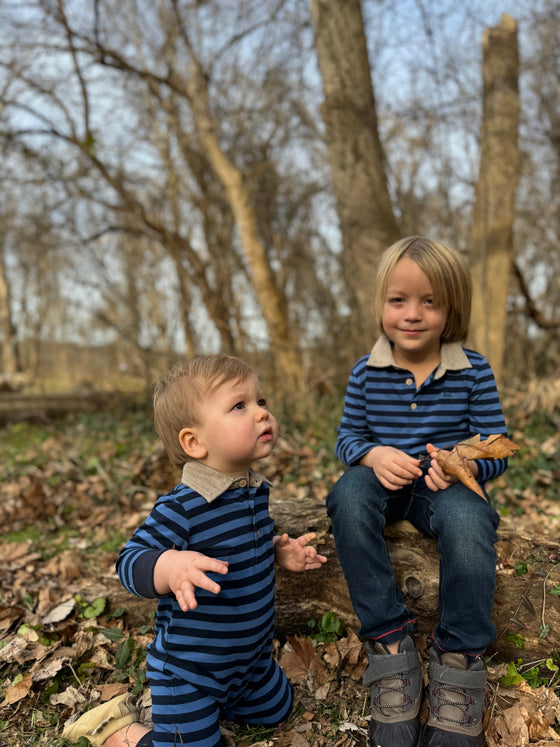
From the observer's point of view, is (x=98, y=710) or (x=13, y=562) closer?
(x=98, y=710)

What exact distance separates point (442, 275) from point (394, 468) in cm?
79

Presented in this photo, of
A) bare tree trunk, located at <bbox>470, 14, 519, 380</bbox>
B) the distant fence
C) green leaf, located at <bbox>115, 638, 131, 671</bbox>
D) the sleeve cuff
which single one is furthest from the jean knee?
the distant fence

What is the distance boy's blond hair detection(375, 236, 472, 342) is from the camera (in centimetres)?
225

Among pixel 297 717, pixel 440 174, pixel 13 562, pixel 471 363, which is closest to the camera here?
pixel 297 717

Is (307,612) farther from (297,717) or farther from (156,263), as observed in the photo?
(156,263)

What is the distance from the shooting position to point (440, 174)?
9.77 m

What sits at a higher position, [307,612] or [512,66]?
[512,66]

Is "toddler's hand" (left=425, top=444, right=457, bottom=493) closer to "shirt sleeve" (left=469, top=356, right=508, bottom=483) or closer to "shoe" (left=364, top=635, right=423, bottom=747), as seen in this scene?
"shirt sleeve" (left=469, top=356, right=508, bottom=483)

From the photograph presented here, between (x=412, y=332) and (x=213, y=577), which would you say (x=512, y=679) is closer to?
(x=213, y=577)

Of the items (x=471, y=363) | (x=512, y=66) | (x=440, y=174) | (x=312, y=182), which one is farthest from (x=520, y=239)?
(x=471, y=363)

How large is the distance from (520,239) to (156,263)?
23.4 ft

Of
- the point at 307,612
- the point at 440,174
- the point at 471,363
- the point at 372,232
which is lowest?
the point at 307,612

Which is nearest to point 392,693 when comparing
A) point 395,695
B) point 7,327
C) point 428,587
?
point 395,695

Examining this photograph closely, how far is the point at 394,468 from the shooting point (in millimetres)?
2088
